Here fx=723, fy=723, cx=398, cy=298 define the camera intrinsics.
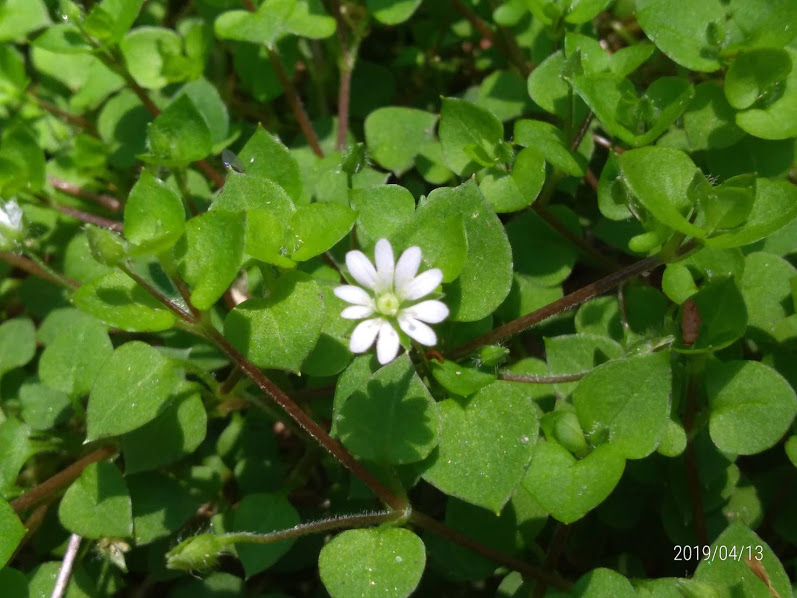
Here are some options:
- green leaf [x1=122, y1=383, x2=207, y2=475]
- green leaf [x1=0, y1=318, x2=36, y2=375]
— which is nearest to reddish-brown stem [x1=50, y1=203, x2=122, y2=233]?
green leaf [x1=0, y1=318, x2=36, y2=375]

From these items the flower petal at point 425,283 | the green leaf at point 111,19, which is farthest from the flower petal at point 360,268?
the green leaf at point 111,19

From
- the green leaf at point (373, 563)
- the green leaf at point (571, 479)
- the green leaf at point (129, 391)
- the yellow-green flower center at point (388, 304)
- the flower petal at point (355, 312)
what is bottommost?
the green leaf at point (373, 563)

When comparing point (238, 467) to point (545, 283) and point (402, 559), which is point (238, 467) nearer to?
point (402, 559)

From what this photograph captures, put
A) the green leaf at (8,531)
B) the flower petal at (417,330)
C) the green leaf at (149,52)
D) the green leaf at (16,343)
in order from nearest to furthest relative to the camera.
→ the flower petal at (417,330)
the green leaf at (8,531)
the green leaf at (16,343)
the green leaf at (149,52)

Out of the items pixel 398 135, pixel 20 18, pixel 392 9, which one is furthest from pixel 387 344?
pixel 20 18

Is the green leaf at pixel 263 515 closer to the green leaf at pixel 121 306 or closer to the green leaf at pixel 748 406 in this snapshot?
the green leaf at pixel 121 306

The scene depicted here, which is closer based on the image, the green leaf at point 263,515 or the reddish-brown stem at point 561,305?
the reddish-brown stem at point 561,305

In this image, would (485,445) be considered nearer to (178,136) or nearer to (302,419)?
(302,419)

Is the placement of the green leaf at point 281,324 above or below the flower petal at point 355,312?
below
